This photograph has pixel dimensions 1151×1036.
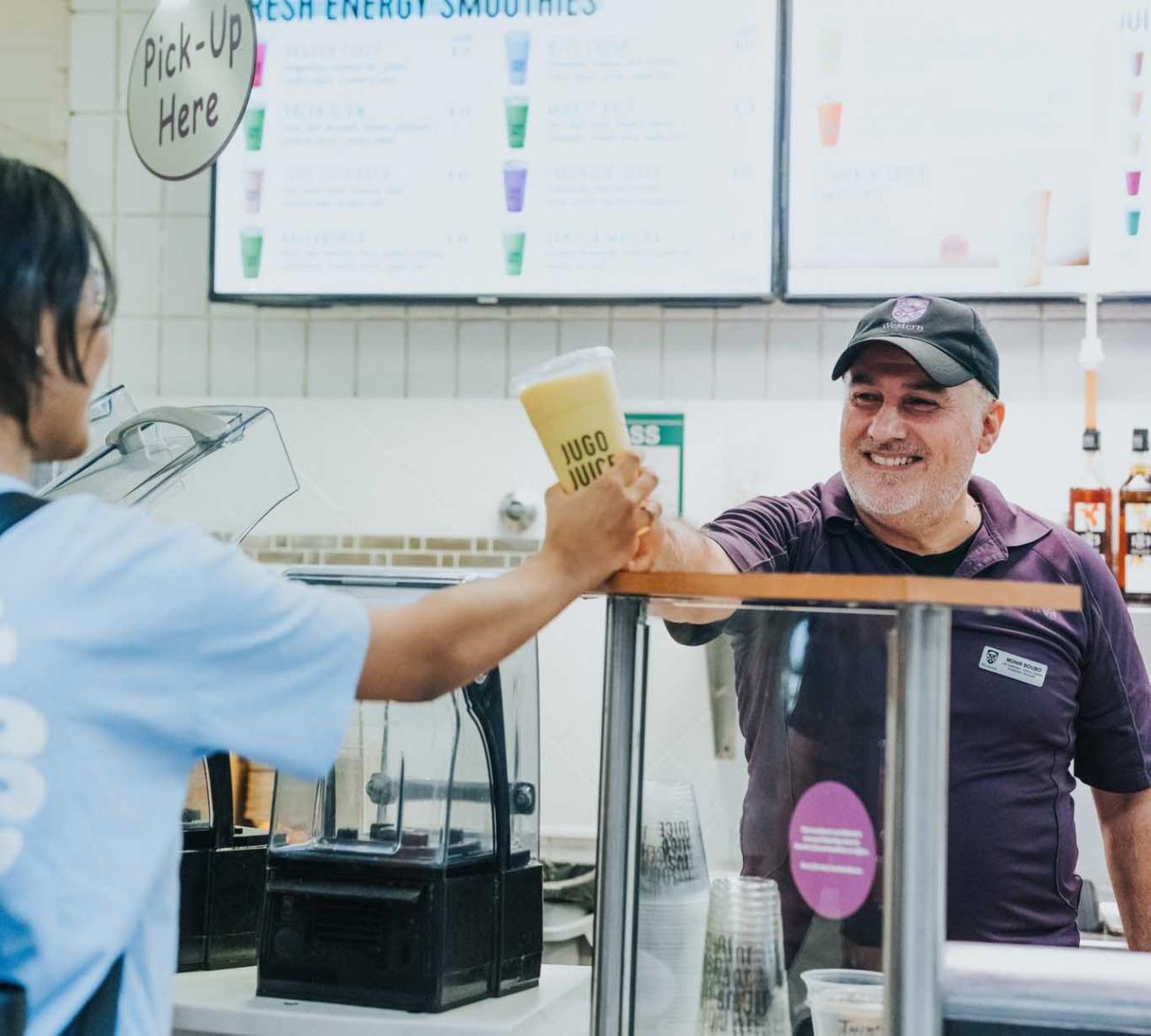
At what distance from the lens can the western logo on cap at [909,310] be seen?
2.38 meters

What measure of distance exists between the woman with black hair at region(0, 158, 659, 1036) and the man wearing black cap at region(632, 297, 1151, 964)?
62cm

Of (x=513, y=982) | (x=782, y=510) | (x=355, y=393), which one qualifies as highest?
(x=355, y=393)

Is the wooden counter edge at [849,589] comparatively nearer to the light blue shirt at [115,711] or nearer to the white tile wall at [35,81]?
the light blue shirt at [115,711]

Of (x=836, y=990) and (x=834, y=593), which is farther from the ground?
(x=834, y=593)

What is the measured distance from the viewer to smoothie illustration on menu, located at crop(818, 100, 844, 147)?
3.19m

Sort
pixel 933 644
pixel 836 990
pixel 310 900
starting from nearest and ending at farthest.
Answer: pixel 933 644 → pixel 836 990 → pixel 310 900

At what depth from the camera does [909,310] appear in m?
2.39

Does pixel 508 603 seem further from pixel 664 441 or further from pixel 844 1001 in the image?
pixel 664 441

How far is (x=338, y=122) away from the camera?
11.1 ft

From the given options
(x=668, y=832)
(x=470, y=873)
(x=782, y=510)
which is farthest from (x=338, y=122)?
(x=668, y=832)

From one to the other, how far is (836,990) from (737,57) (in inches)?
90.8

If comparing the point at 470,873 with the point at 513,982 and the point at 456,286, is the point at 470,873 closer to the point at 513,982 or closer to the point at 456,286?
the point at 513,982

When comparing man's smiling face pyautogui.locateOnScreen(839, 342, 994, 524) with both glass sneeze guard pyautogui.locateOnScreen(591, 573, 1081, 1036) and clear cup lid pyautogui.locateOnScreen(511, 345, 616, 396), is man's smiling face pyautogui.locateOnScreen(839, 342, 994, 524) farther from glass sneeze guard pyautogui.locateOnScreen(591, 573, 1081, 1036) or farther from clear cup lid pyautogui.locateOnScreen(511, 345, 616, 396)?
clear cup lid pyautogui.locateOnScreen(511, 345, 616, 396)

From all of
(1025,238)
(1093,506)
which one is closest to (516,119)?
(1025,238)
